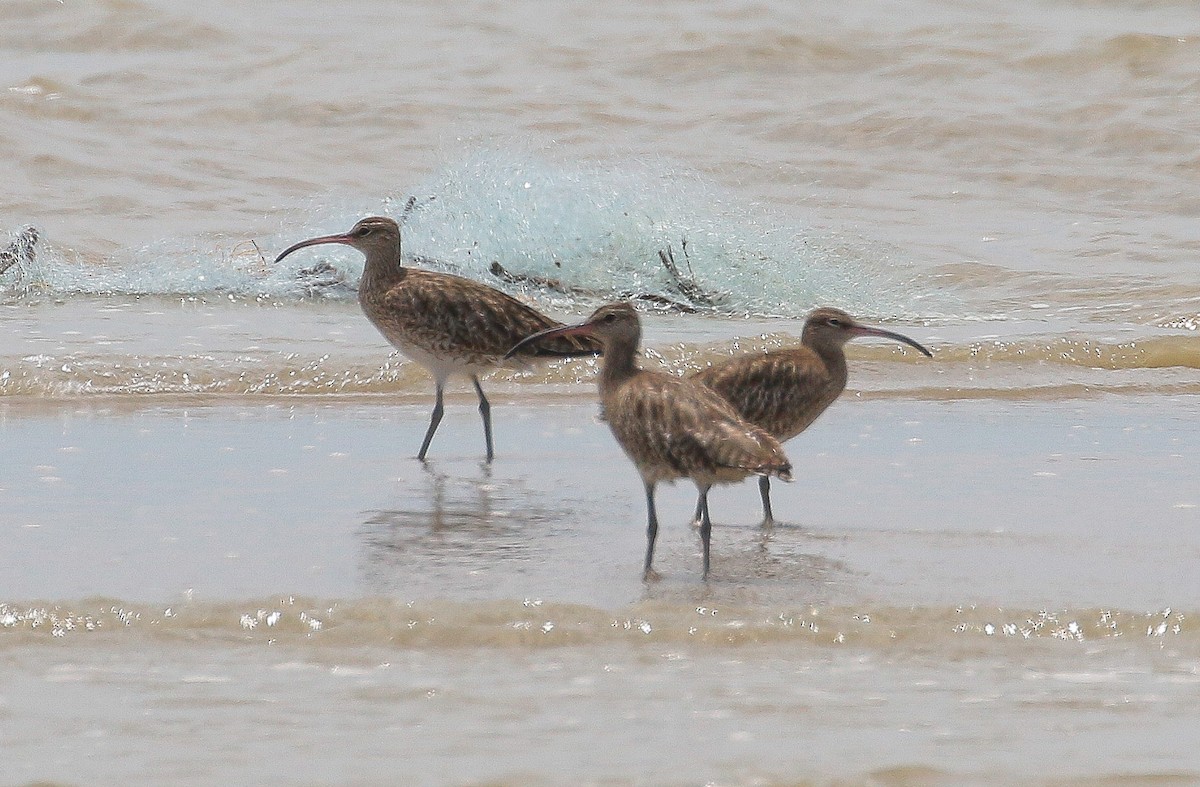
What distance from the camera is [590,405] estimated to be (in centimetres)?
937

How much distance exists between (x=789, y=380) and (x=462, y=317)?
211 centimetres

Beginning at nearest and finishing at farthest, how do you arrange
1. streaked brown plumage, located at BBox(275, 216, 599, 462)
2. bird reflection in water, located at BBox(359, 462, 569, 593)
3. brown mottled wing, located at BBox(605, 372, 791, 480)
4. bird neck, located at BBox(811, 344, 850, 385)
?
brown mottled wing, located at BBox(605, 372, 791, 480) < bird reflection in water, located at BBox(359, 462, 569, 593) < bird neck, located at BBox(811, 344, 850, 385) < streaked brown plumage, located at BBox(275, 216, 599, 462)

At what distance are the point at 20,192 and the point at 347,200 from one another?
104 inches

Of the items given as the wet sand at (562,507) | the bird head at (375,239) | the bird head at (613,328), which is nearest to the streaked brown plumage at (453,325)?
the bird head at (375,239)

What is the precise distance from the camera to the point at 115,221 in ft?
50.7

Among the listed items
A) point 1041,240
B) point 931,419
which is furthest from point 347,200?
point 931,419

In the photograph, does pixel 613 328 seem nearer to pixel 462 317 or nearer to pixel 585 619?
pixel 585 619

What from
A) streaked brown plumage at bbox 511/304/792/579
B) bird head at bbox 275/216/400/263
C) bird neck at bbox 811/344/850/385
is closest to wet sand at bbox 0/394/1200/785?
streaked brown plumage at bbox 511/304/792/579

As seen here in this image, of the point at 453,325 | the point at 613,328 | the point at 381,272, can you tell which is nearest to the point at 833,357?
the point at 613,328

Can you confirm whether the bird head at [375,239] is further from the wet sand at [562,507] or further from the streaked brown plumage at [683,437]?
the streaked brown plumage at [683,437]

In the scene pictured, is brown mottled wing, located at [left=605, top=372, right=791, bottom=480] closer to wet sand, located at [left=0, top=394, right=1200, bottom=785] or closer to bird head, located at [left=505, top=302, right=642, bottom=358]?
bird head, located at [left=505, top=302, right=642, bottom=358]

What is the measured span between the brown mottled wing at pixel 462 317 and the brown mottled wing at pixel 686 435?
7.73 ft

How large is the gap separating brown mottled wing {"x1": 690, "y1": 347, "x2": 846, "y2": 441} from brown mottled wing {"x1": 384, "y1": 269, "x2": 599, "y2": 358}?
5.56 feet

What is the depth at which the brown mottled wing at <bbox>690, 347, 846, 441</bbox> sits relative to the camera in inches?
273
